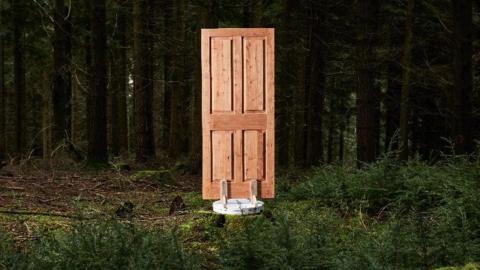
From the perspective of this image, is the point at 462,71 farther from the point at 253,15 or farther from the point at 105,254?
the point at 253,15

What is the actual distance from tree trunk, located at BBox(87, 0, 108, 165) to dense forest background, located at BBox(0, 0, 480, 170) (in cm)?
3

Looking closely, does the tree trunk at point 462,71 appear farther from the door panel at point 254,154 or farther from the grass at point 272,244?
the door panel at point 254,154

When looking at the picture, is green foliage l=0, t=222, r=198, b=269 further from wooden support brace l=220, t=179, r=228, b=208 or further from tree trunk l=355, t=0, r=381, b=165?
tree trunk l=355, t=0, r=381, b=165

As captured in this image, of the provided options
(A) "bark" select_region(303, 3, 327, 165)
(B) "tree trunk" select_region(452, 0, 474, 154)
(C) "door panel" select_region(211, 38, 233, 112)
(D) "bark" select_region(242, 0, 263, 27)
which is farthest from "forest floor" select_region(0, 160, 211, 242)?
(D) "bark" select_region(242, 0, 263, 27)

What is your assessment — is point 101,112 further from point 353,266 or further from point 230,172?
point 353,266

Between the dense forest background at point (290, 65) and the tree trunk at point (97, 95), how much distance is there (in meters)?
0.03

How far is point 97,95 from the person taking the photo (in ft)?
47.8

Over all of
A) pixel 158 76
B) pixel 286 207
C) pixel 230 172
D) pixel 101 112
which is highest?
pixel 158 76

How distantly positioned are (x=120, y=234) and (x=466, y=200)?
4405 millimetres

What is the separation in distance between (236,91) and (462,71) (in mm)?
5663

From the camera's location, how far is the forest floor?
297 inches

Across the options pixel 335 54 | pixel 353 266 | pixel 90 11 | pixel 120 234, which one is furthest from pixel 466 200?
pixel 335 54

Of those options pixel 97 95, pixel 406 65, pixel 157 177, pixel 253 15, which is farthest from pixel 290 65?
pixel 157 177

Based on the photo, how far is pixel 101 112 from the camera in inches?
581
